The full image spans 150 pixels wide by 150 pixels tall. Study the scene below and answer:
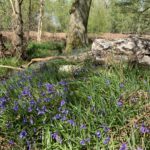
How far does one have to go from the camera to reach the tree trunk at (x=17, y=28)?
1255 centimetres

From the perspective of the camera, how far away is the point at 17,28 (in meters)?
12.6

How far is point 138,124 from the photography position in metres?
3.24

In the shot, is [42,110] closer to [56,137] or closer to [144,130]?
[56,137]

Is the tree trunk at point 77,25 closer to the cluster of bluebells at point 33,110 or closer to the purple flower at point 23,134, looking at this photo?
the cluster of bluebells at point 33,110

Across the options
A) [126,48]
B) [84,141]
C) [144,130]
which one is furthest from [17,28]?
[144,130]

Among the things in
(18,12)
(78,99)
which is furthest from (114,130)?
(18,12)

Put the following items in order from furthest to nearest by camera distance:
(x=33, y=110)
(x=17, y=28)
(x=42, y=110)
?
(x=17, y=28), (x=33, y=110), (x=42, y=110)

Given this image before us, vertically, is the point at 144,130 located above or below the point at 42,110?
above

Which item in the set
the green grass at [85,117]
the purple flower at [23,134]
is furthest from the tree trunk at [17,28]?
the purple flower at [23,134]

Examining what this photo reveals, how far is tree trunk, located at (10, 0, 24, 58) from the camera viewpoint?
12.6 m

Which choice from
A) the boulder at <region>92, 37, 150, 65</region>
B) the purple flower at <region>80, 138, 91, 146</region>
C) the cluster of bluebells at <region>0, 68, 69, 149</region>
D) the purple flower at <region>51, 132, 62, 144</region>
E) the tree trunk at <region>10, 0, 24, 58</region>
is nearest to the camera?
the purple flower at <region>80, 138, 91, 146</region>

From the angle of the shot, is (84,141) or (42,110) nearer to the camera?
(84,141)

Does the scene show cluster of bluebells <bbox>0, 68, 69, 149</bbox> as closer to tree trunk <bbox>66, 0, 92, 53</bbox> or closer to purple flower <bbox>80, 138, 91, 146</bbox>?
purple flower <bbox>80, 138, 91, 146</bbox>

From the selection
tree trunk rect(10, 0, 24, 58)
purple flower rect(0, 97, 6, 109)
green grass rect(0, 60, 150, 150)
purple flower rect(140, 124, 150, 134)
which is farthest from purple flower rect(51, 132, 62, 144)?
tree trunk rect(10, 0, 24, 58)
